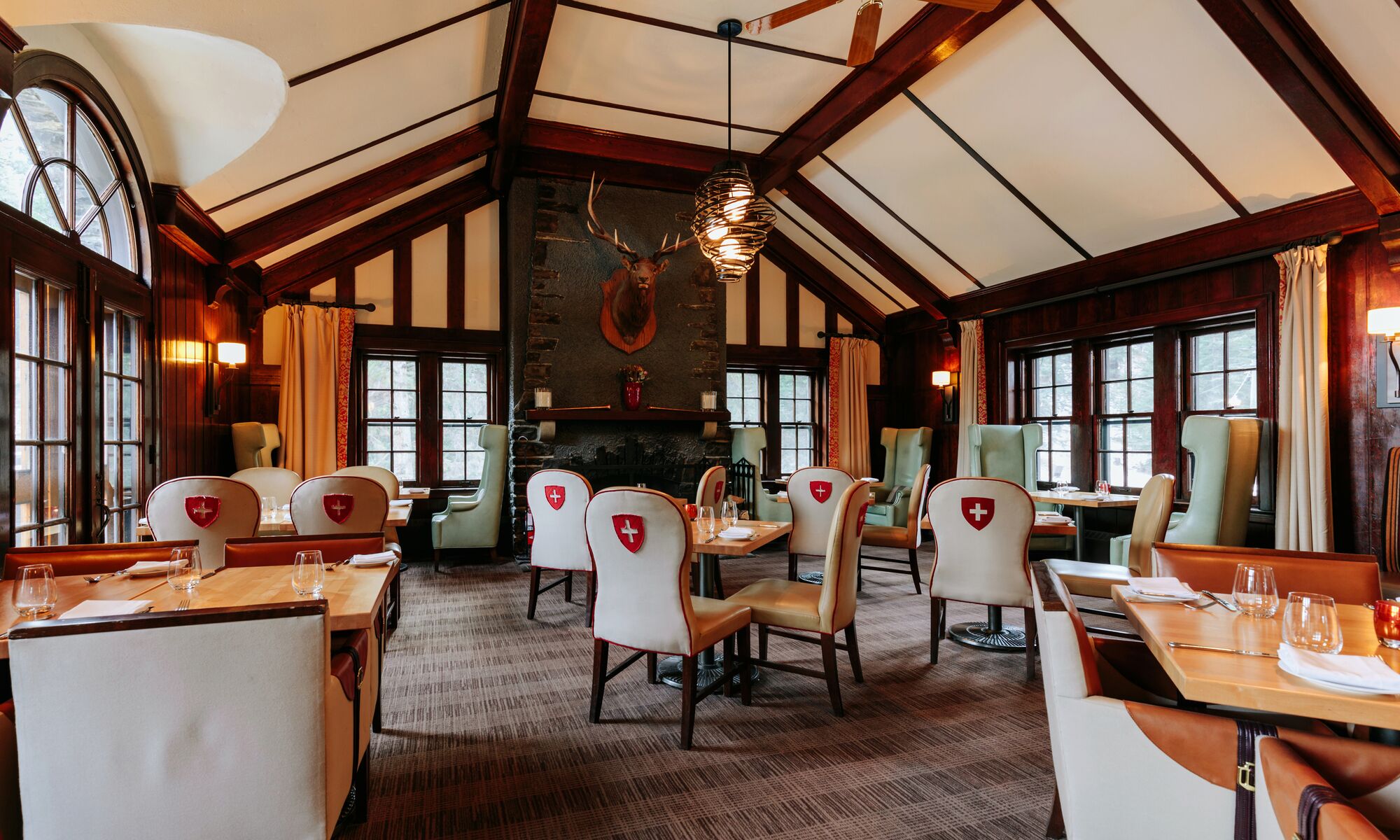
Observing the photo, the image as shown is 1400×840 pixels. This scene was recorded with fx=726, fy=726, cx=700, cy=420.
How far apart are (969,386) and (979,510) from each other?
471 centimetres

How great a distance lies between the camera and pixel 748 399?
9008mm


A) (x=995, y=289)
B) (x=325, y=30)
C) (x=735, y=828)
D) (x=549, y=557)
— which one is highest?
(x=325, y=30)

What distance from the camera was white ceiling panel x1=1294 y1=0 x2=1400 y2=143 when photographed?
3705 mm

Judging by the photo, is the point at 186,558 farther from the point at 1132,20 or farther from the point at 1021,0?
the point at 1132,20

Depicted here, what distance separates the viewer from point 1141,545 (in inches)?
146

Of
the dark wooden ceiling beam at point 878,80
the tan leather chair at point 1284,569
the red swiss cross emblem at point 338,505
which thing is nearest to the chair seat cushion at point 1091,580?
the tan leather chair at point 1284,569

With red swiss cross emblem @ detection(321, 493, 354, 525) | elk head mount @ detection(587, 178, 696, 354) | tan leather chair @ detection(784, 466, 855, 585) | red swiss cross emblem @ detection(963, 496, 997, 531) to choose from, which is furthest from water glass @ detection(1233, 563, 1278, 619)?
elk head mount @ detection(587, 178, 696, 354)

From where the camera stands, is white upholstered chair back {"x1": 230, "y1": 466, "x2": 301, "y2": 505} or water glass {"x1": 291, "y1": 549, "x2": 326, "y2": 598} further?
white upholstered chair back {"x1": 230, "y1": 466, "x2": 301, "y2": 505}

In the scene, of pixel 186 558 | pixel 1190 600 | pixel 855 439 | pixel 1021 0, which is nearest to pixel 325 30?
pixel 186 558

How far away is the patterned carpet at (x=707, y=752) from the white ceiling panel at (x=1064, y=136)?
148 inches

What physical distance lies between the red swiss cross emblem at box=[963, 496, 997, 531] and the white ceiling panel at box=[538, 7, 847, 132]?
11.6 feet

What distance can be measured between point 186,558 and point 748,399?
7122mm

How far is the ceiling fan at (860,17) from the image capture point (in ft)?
9.48

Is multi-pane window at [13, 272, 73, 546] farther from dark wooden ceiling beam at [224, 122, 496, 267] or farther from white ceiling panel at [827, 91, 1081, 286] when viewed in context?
white ceiling panel at [827, 91, 1081, 286]
